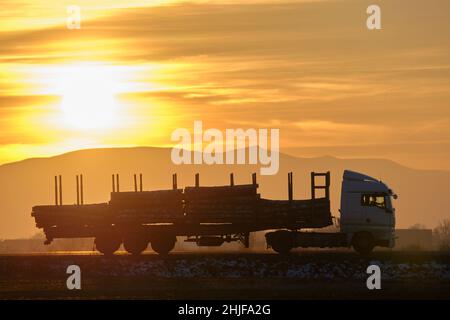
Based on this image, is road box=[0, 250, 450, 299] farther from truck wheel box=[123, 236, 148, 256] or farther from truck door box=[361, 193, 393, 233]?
truck wheel box=[123, 236, 148, 256]

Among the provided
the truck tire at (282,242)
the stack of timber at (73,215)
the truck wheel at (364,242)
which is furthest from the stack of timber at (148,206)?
the truck wheel at (364,242)

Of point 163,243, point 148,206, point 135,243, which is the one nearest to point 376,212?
point 163,243

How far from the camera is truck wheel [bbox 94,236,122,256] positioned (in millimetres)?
62594

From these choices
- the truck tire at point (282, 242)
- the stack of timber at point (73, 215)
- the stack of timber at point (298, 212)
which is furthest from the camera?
the stack of timber at point (73, 215)

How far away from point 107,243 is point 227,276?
10662 millimetres

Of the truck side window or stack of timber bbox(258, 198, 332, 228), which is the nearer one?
the truck side window

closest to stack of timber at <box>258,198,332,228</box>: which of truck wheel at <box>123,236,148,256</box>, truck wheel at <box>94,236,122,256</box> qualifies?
truck wheel at <box>123,236,148,256</box>

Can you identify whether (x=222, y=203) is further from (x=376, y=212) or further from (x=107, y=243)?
(x=376, y=212)

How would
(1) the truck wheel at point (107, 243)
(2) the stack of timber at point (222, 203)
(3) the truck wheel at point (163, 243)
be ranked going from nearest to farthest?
1. (2) the stack of timber at point (222, 203)
2. (3) the truck wheel at point (163, 243)
3. (1) the truck wheel at point (107, 243)

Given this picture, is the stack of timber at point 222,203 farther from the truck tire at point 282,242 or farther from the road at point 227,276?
the road at point 227,276

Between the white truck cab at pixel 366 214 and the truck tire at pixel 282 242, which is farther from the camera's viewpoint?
the truck tire at pixel 282 242

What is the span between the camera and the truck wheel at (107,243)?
6259 cm

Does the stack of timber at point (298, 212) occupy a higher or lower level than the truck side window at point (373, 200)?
lower
